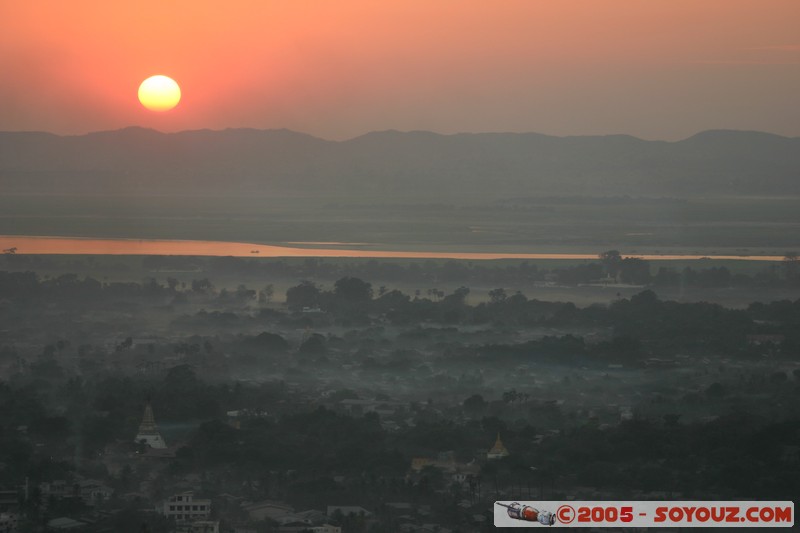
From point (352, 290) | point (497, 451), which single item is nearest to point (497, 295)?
point (352, 290)

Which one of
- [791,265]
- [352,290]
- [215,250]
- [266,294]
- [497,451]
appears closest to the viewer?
[497,451]

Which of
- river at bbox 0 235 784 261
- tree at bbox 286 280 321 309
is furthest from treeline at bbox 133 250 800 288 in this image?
tree at bbox 286 280 321 309

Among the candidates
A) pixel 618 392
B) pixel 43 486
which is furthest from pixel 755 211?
pixel 43 486

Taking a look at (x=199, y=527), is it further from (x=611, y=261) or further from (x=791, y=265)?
(x=791, y=265)

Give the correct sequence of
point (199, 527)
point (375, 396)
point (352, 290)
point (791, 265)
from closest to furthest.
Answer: point (199, 527) → point (375, 396) → point (352, 290) → point (791, 265)

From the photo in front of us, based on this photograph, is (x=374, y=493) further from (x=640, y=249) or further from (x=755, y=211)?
(x=755, y=211)

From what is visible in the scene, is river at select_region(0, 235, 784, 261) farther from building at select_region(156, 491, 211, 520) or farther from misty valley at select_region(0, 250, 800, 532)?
building at select_region(156, 491, 211, 520)
